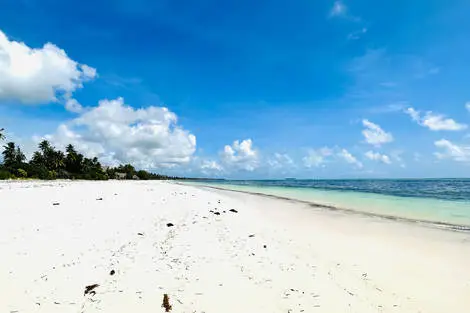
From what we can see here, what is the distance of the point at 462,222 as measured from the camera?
47.2 ft

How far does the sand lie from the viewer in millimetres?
5047

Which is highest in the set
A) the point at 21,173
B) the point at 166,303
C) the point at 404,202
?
the point at 21,173

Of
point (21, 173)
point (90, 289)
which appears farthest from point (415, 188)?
point (21, 173)

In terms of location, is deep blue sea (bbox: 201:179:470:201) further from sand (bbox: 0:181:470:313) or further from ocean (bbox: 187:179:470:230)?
sand (bbox: 0:181:470:313)

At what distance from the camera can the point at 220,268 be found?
262 inches

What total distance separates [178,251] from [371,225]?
401 inches

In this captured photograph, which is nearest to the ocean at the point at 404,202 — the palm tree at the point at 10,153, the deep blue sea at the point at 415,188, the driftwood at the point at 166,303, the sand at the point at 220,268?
the deep blue sea at the point at 415,188

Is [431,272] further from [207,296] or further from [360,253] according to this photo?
[207,296]

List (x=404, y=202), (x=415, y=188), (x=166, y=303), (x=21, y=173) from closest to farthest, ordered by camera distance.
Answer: (x=166, y=303) → (x=404, y=202) → (x=415, y=188) → (x=21, y=173)

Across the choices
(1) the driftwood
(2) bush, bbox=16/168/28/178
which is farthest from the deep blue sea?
(2) bush, bbox=16/168/28/178

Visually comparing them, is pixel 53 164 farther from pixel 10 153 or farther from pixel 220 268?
pixel 220 268

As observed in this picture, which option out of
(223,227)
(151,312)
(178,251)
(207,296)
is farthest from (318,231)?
(151,312)

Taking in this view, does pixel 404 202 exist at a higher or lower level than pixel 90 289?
lower

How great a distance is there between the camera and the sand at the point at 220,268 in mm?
5047
